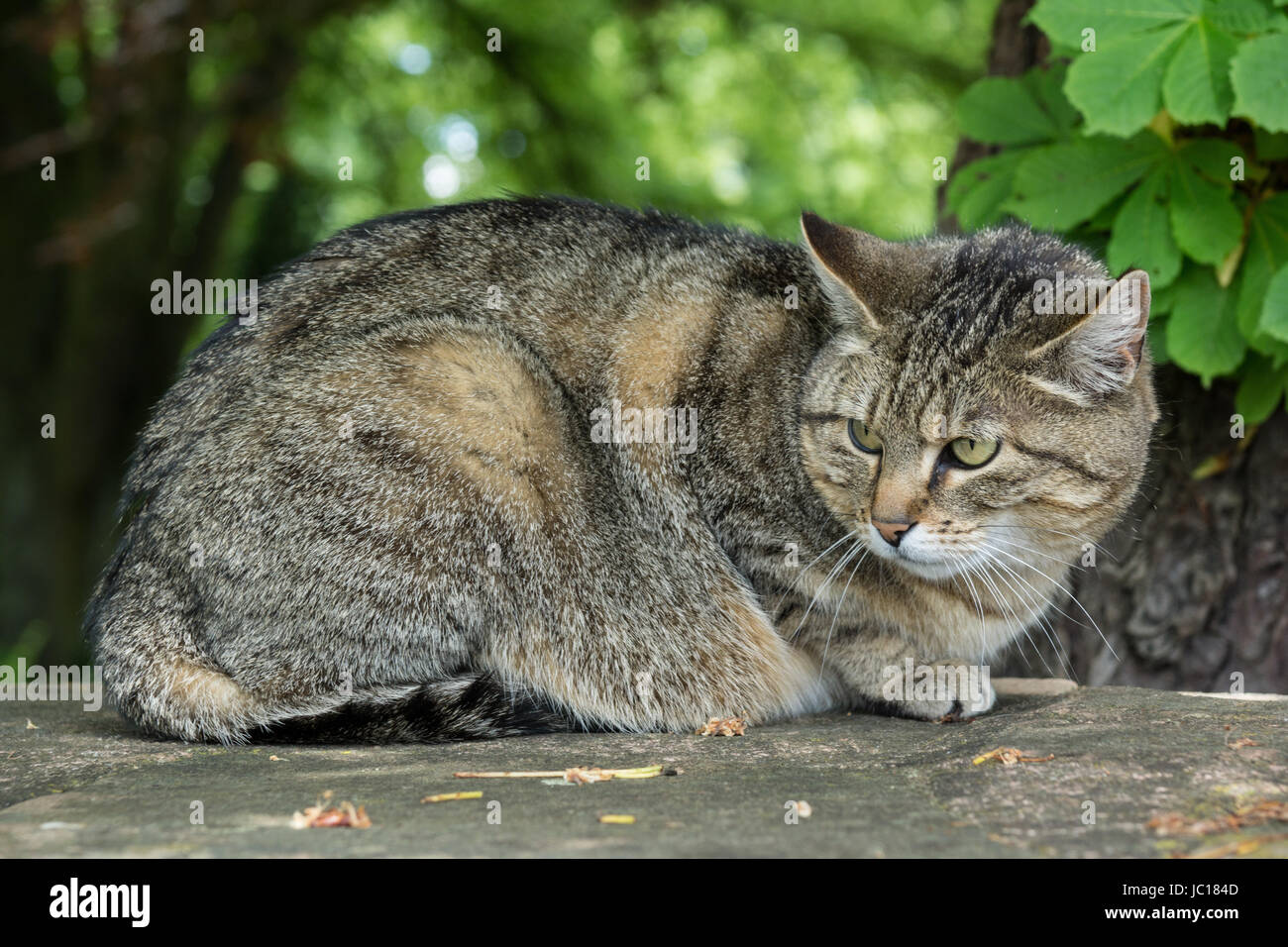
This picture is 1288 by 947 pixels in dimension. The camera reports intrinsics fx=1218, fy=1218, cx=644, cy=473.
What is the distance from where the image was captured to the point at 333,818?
9.71 feet

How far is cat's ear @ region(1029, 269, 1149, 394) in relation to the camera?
410 centimetres

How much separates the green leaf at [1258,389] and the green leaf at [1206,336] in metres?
0.28

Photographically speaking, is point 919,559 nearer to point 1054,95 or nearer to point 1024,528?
point 1024,528

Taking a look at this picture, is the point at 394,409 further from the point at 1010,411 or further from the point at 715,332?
the point at 1010,411

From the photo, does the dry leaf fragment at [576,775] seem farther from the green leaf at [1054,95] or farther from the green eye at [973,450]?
the green leaf at [1054,95]

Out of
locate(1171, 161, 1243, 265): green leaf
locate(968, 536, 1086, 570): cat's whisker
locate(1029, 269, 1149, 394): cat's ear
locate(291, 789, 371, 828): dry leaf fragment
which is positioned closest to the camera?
locate(291, 789, 371, 828): dry leaf fragment

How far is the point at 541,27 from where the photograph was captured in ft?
39.3

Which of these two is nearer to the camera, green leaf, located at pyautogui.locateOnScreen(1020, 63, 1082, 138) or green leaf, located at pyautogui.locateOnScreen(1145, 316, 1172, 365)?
green leaf, located at pyautogui.locateOnScreen(1145, 316, 1172, 365)

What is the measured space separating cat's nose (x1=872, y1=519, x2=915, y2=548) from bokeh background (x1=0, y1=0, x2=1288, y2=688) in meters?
1.85

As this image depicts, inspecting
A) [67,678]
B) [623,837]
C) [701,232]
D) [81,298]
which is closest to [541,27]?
[81,298]

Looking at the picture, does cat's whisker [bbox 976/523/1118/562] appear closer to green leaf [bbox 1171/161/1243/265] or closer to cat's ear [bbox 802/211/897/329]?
cat's ear [bbox 802/211/897/329]

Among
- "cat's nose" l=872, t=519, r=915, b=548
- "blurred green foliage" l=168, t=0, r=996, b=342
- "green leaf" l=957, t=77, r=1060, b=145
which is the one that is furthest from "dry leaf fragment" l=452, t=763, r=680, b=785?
"blurred green foliage" l=168, t=0, r=996, b=342

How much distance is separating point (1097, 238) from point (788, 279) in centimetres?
151

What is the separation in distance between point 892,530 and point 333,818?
7.07ft
